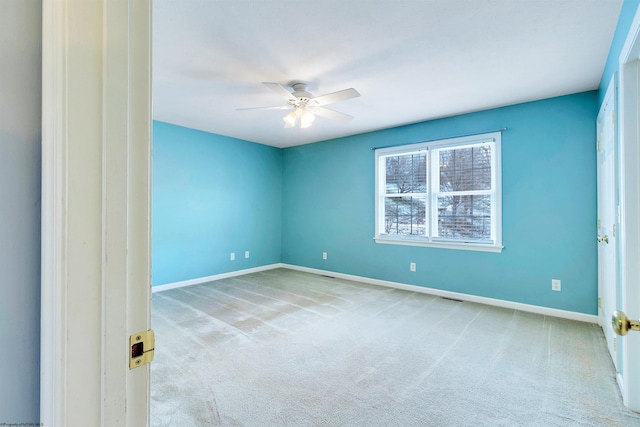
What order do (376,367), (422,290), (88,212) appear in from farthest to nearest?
(422,290)
(376,367)
(88,212)

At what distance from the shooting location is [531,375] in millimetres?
2219

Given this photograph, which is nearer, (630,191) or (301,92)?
(630,191)

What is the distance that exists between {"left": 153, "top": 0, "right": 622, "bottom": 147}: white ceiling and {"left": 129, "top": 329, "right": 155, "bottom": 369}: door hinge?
6.45 ft

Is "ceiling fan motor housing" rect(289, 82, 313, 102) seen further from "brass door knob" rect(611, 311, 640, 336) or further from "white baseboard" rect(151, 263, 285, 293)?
"white baseboard" rect(151, 263, 285, 293)

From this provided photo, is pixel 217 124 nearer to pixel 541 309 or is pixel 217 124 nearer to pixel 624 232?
pixel 624 232

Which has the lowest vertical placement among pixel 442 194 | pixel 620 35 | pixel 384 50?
pixel 442 194

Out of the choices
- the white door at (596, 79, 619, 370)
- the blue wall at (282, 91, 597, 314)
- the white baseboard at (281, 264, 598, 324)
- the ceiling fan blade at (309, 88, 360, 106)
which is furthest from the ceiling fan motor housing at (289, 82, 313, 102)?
the white baseboard at (281, 264, 598, 324)

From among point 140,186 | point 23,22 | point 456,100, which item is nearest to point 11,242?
point 140,186

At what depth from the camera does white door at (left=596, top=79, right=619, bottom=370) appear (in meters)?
2.23

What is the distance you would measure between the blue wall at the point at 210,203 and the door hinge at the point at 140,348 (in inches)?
162

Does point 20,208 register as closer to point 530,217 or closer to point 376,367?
point 376,367

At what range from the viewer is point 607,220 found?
2.61 m

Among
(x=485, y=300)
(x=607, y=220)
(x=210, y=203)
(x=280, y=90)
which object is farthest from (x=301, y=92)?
(x=485, y=300)

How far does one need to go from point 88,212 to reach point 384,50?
2.43m
